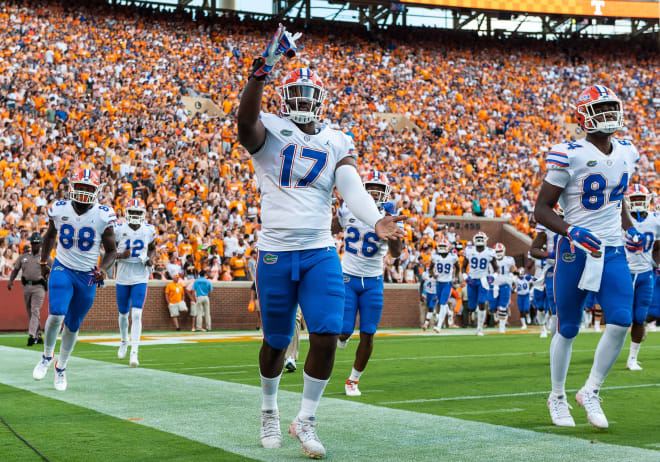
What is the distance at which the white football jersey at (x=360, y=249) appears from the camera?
7.85m

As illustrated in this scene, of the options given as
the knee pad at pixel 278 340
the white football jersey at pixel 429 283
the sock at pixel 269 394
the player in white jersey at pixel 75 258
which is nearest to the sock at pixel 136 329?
the player in white jersey at pixel 75 258

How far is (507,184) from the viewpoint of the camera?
29500 mm

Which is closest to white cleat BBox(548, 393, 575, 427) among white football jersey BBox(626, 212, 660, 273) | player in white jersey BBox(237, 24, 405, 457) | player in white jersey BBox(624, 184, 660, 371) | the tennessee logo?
player in white jersey BBox(237, 24, 405, 457)

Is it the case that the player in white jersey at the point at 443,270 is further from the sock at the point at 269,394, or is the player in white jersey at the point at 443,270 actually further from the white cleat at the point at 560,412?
the sock at the point at 269,394

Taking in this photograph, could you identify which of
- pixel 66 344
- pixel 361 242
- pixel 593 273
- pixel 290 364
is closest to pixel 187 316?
pixel 290 364

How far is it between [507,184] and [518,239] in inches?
135

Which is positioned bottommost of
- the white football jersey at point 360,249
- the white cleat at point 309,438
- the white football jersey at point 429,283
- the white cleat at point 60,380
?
the white football jersey at point 429,283

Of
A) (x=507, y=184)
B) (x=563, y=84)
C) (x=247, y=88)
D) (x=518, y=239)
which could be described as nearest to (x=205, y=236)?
(x=518, y=239)

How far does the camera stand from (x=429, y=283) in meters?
20.0

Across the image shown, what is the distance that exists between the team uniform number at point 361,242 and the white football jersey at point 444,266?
34.9 feet

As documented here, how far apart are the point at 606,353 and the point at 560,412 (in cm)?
51

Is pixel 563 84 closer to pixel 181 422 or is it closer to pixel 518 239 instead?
pixel 518 239

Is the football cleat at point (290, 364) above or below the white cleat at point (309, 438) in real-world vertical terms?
below

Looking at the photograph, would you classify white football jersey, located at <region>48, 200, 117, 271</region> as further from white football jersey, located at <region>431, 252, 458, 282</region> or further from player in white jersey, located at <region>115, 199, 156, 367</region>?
white football jersey, located at <region>431, 252, 458, 282</region>
